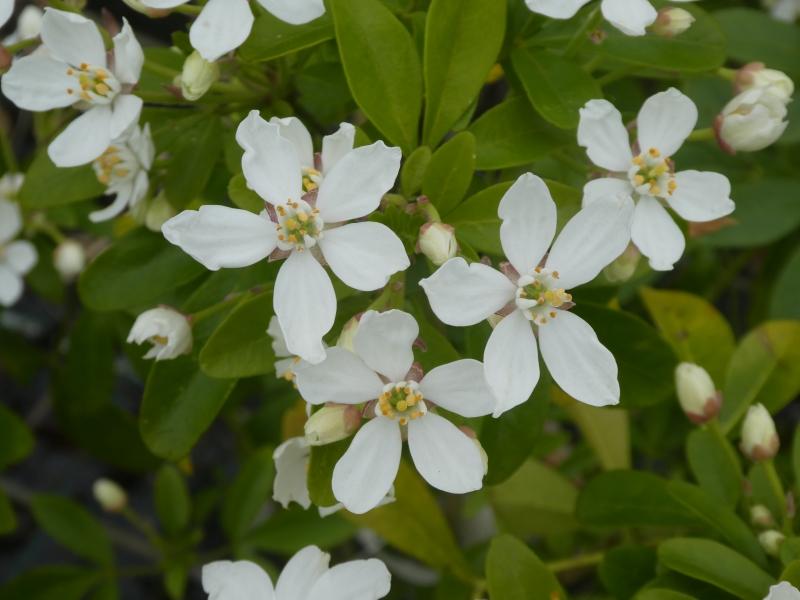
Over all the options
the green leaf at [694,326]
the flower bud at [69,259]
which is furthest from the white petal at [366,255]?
the flower bud at [69,259]

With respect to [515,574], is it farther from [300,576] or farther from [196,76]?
[196,76]

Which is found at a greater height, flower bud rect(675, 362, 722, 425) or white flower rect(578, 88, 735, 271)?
white flower rect(578, 88, 735, 271)

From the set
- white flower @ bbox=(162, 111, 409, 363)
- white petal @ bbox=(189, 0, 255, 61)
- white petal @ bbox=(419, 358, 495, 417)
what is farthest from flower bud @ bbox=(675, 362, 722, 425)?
white petal @ bbox=(189, 0, 255, 61)

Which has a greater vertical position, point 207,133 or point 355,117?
point 207,133

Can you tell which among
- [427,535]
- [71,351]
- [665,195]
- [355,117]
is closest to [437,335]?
[665,195]

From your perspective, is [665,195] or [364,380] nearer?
[364,380]

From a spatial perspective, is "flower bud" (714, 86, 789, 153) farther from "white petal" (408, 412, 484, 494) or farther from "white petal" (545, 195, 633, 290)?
"white petal" (408, 412, 484, 494)

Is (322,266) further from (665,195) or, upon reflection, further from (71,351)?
(71,351)
